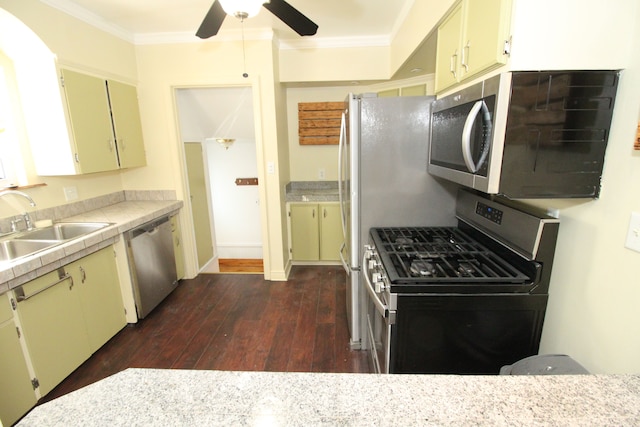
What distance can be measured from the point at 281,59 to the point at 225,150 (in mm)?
1868

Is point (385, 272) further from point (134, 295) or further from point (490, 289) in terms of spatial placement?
point (134, 295)

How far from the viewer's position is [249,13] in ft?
5.46

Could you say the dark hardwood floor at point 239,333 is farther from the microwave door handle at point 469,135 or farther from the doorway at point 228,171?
the microwave door handle at point 469,135

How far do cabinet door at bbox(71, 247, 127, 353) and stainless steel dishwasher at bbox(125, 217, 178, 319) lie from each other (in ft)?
0.48

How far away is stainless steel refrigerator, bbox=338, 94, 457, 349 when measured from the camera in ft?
6.13

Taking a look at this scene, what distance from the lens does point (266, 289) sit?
10.6 feet

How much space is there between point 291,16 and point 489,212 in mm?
1614

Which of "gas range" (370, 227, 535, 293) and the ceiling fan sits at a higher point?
the ceiling fan

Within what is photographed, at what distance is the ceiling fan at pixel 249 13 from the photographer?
158 cm

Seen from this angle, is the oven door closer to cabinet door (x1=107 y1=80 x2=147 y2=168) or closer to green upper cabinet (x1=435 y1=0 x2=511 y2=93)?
green upper cabinet (x1=435 y1=0 x2=511 y2=93)

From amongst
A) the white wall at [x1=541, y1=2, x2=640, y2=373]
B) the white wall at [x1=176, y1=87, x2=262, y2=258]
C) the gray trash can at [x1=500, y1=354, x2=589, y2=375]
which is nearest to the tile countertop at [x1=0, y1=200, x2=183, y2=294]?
the white wall at [x1=176, y1=87, x2=262, y2=258]

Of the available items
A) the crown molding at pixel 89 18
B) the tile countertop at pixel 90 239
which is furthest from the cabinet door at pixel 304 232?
the crown molding at pixel 89 18

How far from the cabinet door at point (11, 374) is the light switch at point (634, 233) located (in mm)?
2721

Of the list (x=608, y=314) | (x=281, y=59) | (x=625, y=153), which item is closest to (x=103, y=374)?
(x=608, y=314)
